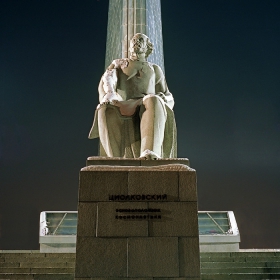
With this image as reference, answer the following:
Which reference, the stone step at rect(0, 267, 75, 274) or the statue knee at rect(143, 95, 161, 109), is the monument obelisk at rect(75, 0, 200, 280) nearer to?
the statue knee at rect(143, 95, 161, 109)

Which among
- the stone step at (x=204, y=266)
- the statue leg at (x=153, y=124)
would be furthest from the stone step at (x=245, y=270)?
the statue leg at (x=153, y=124)

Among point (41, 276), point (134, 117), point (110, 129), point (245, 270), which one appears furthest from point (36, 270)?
point (245, 270)

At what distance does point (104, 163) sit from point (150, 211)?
2.76ft

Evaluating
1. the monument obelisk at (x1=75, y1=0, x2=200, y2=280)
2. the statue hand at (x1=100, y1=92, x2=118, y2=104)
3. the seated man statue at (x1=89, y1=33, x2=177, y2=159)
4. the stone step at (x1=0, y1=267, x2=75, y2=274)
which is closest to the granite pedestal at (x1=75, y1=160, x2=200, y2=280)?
the monument obelisk at (x1=75, y1=0, x2=200, y2=280)

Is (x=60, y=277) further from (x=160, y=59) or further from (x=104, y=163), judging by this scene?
(x=160, y=59)

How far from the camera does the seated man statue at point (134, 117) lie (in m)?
5.87

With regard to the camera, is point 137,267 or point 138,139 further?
point 138,139

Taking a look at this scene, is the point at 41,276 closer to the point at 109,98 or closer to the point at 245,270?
the point at 109,98

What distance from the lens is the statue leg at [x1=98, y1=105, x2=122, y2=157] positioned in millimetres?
6039

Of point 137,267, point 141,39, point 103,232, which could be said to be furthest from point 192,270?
point 141,39

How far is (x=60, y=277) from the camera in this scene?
5855mm

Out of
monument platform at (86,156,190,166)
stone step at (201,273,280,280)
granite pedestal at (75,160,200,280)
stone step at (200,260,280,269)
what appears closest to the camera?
granite pedestal at (75,160,200,280)

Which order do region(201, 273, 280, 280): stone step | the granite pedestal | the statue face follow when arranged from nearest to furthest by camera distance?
the granite pedestal → region(201, 273, 280, 280): stone step → the statue face

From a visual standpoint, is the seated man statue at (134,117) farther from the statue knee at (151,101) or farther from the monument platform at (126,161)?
the monument platform at (126,161)
